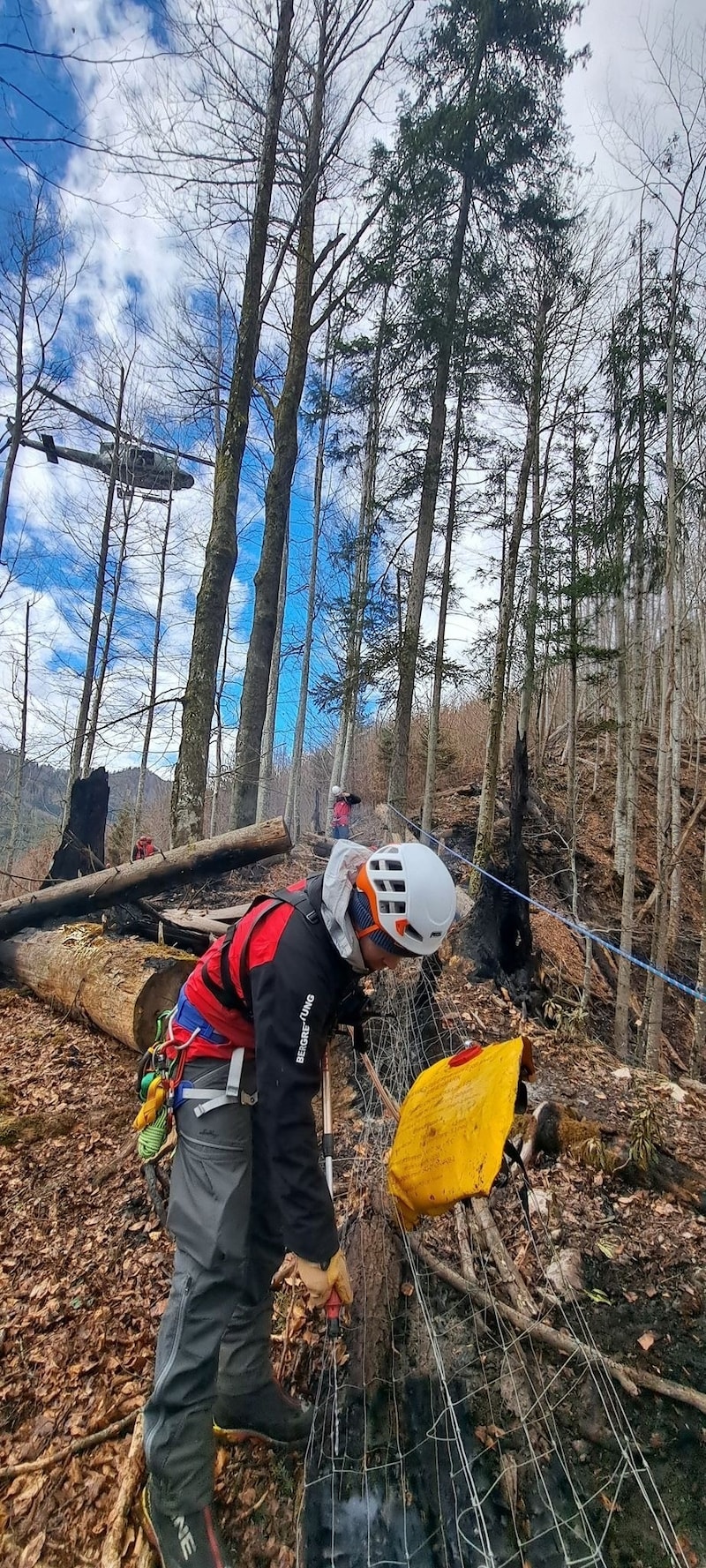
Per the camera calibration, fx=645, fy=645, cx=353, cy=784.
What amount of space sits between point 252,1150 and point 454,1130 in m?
0.69

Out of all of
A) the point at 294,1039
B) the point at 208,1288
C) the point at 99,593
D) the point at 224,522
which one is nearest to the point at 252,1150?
the point at 208,1288

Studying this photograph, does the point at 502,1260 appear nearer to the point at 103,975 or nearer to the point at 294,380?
the point at 103,975

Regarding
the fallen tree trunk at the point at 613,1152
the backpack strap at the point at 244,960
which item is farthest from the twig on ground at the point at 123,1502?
the fallen tree trunk at the point at 613,1152

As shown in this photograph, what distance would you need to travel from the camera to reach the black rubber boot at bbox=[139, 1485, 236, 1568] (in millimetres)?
1773

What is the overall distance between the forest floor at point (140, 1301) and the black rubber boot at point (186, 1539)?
19 cm

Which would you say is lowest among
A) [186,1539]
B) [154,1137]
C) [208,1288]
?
[186,1539]

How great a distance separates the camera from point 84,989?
5.11 meters

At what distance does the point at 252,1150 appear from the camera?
7.02 ft

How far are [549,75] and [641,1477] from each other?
16.4 meters

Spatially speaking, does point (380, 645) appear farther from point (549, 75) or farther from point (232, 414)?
point (549, 75)

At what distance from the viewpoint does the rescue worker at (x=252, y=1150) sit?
1852 millimetres

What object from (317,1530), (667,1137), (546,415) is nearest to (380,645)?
(546,415)

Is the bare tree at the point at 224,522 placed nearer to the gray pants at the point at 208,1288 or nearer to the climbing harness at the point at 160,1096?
the climbing harness at the point at 160,1096

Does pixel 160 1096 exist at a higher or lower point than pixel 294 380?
lower
